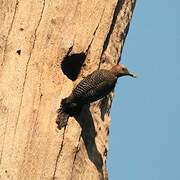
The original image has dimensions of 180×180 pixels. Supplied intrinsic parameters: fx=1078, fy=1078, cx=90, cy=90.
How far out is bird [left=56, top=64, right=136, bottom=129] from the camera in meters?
7.29

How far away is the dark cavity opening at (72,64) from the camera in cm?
746

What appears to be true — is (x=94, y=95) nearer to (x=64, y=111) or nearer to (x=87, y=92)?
(x=87, y=92)

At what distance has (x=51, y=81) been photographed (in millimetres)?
7355

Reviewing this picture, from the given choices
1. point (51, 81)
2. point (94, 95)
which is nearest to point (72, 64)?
point (51, 81)

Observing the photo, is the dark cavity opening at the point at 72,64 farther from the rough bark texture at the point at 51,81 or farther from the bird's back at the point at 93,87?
the bird's back at the point at 93,87

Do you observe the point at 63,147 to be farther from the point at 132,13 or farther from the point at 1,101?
the point at 132,13

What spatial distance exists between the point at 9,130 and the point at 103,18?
3.94 feet

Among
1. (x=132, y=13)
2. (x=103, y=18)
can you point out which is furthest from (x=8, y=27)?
(x=132, y=13)

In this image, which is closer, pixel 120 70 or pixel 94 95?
pixel 94 95

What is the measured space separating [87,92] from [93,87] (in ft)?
0.17

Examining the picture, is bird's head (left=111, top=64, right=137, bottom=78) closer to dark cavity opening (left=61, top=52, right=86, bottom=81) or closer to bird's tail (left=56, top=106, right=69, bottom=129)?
dark cavity opening (left=61, top=52, right=86, bottom=81)

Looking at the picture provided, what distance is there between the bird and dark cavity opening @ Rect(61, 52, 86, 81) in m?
0.20

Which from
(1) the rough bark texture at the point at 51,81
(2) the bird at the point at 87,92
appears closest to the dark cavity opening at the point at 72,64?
(1) the rough bark texture at the point at 51,81

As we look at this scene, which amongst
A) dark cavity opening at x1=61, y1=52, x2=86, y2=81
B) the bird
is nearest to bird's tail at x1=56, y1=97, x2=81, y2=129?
the bird
